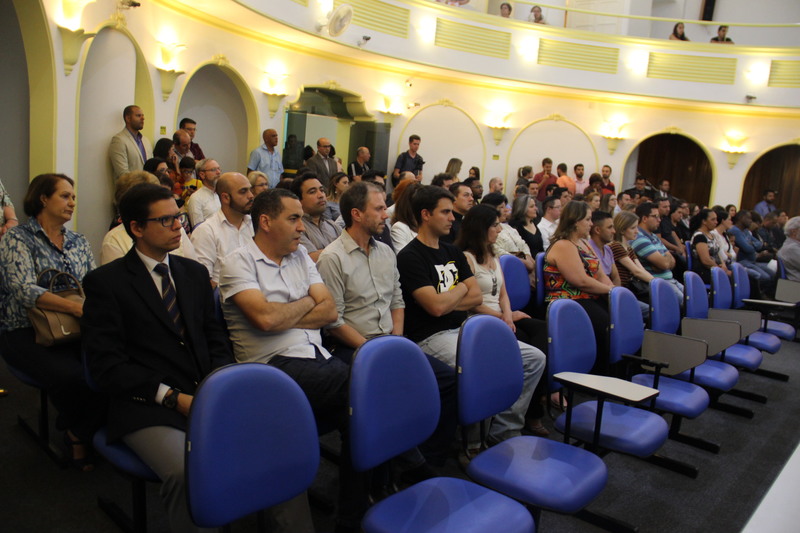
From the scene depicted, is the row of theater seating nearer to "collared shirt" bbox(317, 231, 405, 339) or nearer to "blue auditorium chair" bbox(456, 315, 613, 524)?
"blue auditorium chair" bbox(456, 315, 613, 524)

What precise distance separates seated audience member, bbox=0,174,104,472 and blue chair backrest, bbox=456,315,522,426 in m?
1.37

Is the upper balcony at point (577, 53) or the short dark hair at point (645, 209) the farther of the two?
the upper balcony at point (577, 53)

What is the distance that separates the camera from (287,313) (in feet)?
A: 7.47

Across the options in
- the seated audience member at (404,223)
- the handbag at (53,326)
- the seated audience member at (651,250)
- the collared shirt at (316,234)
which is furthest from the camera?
the seated audience member at (651,250)

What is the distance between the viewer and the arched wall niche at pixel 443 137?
1007 centimetres

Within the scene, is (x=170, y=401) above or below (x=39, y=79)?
below

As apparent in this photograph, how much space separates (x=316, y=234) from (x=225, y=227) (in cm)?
56

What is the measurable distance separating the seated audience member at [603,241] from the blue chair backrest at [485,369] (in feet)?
6.58

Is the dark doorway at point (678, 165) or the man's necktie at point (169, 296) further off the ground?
the dark doorway at point (678, 165)

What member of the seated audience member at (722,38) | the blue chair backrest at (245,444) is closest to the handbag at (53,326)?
the blue chair backrest at (245,444)

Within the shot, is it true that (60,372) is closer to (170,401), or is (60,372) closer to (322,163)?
(170,401)

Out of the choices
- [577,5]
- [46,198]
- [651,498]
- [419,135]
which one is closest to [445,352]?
[651,498]

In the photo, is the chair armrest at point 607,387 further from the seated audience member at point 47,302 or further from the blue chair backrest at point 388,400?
the seated audience member at point 47,302

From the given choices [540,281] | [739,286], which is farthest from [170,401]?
[739,286]
